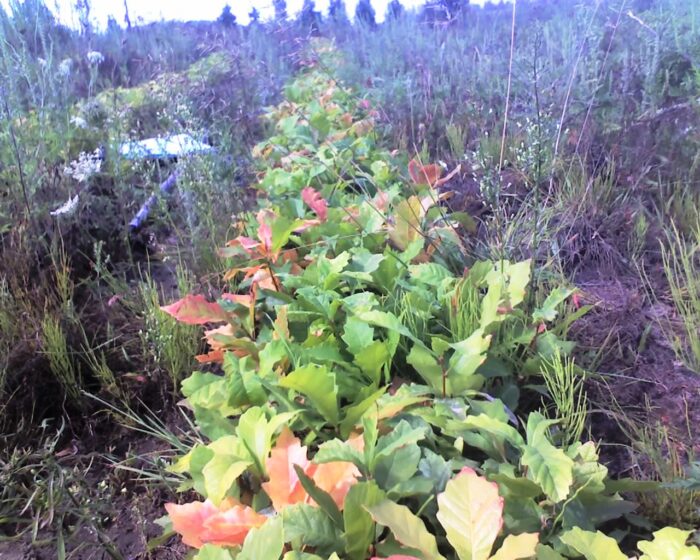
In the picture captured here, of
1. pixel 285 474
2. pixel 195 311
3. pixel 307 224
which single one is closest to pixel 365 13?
pixel 307 224

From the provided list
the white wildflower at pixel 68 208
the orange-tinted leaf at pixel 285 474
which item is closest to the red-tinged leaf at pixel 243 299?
the orange-tinted leaf at pixel 285 474

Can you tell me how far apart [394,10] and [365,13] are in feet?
4.49

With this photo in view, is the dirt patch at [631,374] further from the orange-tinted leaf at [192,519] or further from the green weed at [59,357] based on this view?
the green weed at [59,357]

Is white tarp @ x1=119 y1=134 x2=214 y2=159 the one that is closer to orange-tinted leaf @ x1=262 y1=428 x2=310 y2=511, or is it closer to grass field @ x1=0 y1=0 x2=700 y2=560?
grass field @ x1=0 y1=0 x2=700 y2=560

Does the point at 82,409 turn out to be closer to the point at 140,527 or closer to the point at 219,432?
the point at 140,527

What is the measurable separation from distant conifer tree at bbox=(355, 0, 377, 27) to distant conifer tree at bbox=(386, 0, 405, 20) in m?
0.56

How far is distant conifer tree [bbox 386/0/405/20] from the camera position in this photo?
799 centimetres

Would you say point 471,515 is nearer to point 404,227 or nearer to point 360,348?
point 360,348

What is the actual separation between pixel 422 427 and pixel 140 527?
75 centimetres

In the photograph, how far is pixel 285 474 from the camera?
41.5 inches

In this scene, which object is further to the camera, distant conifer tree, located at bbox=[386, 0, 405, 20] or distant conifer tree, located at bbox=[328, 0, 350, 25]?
distant conifer tree, located at bbox=[328, 0, 350, 25]

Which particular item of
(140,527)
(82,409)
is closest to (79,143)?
(82,409)

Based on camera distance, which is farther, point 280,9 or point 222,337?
point 280,9

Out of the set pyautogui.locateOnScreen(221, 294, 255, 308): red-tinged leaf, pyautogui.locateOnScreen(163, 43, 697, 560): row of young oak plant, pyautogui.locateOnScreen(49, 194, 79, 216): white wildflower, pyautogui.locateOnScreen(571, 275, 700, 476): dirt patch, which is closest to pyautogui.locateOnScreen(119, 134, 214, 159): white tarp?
pyautogui.locateOnScreen(49, 194, 79, 216): white wildflower
